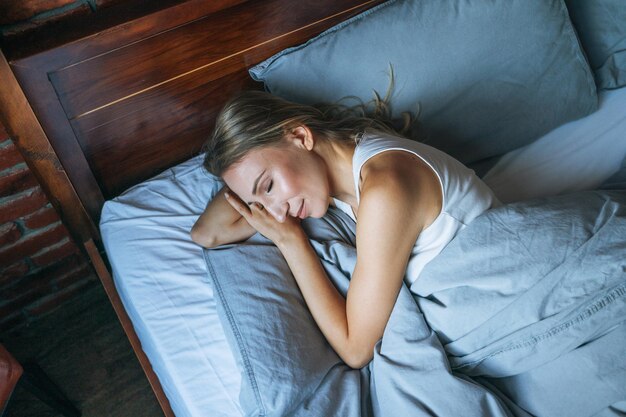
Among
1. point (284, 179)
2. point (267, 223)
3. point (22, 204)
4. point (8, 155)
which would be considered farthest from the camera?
point (22, 204)

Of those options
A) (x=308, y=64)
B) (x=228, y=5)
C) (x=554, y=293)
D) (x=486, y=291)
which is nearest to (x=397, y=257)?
(x=486, y=291)

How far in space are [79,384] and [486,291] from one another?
1263 millimetres

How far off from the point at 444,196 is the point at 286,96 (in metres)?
0.52

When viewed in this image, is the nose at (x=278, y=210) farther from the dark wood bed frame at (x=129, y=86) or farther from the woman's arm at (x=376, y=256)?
the dark wood bed frame at (x=129, y=86)

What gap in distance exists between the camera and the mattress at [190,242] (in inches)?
38.1

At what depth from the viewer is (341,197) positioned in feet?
3.83

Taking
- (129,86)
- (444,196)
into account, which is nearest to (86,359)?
(129,86)

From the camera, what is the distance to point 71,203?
123cm

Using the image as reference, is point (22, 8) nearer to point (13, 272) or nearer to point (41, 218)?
point (41, 218)

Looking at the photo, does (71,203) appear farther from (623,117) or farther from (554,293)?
(623,117)

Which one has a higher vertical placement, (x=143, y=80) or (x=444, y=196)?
(x=143, y=80)

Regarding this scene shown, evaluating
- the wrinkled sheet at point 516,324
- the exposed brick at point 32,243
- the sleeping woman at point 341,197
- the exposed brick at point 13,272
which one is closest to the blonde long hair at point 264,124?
the sleeping woman at point 341,197

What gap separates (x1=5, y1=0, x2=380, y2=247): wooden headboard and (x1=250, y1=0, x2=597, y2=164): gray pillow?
0.30 ft

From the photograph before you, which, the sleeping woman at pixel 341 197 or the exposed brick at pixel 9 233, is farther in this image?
the exposed brick at pixel 9 233
